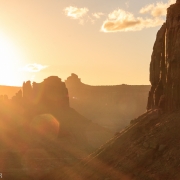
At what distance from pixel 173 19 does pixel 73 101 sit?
525 ft

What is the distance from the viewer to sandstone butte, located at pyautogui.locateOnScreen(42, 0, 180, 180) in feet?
95.5

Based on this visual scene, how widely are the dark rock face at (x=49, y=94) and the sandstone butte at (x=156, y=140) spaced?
64889 millimetres

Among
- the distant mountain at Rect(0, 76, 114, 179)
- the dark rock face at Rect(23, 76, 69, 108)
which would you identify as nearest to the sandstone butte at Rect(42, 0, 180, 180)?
the distant mountain at Rect(0, 76, 114, 179)

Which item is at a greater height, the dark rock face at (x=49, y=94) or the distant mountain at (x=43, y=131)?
the dark rock face at (x=49, y=94)

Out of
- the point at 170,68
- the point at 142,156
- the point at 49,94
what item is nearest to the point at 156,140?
the point at 142,156

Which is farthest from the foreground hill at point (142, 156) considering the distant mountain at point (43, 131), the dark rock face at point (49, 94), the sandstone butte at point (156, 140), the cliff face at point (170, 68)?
the dark rock face at point (49, 94)

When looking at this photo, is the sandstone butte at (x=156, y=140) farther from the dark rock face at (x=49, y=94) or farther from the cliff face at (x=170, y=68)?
the dark rock face at (x=49, y=94)

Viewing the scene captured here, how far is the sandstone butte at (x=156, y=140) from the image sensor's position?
95.5 feet

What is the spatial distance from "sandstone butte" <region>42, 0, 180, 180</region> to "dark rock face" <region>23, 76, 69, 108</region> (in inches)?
2555

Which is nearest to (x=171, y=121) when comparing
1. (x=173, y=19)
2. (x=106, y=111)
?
(x=173, y=19)

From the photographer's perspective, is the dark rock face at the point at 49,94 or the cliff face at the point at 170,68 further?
the dark rock face at the point at 49,94

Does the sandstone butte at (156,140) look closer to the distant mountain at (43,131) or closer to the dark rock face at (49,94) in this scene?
the distant mountain at (43,131)

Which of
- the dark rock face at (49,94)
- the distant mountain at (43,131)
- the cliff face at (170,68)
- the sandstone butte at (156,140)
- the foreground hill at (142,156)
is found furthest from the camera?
the dark rock face at (49,94)

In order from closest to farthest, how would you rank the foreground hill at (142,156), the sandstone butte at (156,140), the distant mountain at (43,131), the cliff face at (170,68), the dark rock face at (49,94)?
the foreground hill at (142,156), the sandstone butte at (156,140), the cliff face at (170,68), the distant mountain at (43,131), the dark rock face at (49,94)
